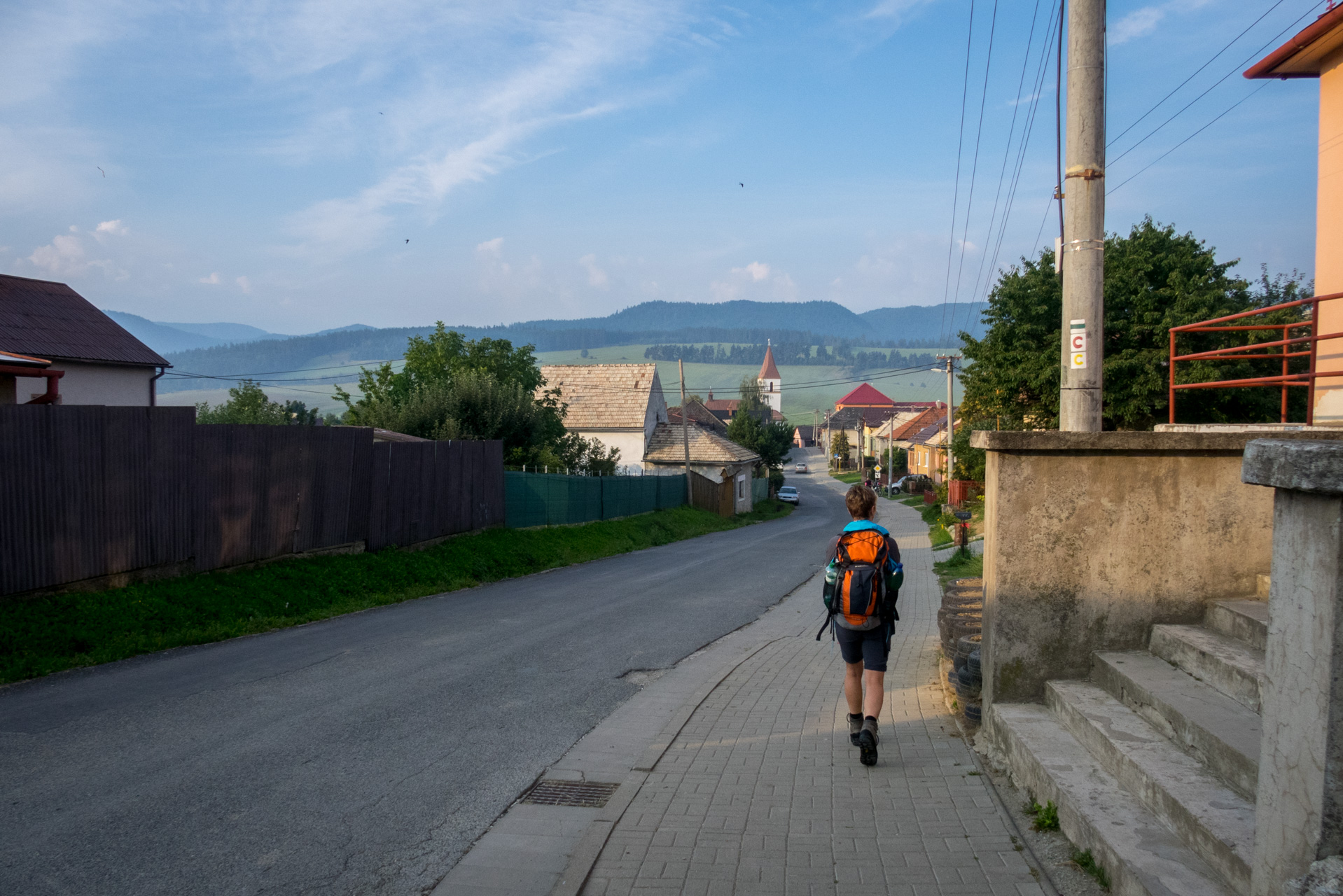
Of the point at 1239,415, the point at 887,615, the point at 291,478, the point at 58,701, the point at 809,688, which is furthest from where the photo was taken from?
the point at 1239,415

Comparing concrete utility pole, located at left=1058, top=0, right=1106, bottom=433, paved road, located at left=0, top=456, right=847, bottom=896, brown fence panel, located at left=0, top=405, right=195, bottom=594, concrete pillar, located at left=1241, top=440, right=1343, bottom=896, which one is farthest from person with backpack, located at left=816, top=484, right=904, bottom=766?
brown fence panel, located at left=0, top=405, right=195, bottom=594

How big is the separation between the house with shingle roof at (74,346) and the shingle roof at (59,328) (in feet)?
0.06

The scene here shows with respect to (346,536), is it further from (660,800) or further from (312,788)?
(660,800)

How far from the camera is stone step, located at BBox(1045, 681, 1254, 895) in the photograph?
3.02 meters

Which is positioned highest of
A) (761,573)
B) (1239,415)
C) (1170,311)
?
(1170,311)

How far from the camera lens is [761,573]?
18938mm

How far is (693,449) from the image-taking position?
156ft

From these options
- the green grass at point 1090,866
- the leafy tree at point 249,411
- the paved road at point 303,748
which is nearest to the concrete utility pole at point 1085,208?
the green grass at point 1090,866

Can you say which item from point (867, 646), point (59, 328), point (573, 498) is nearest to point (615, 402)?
point (573, 498)

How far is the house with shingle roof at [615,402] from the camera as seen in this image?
Answer: 4750cm

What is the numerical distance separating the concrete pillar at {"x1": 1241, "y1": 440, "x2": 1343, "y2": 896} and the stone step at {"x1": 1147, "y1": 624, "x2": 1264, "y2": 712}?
1.35 m

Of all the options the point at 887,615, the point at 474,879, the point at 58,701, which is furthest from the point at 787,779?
the point at 58,701

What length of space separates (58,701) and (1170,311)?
19.5 meters

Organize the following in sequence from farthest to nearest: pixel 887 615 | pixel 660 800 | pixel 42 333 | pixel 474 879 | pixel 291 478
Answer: pixel 42 333
pixel 291 478
pixel 887 615
pixel 660 800
pixel 474 879
